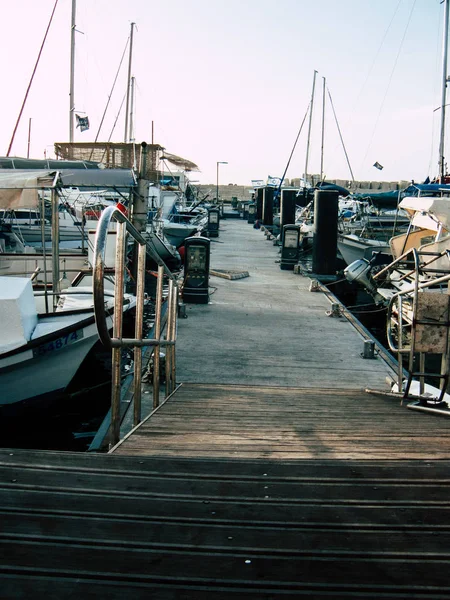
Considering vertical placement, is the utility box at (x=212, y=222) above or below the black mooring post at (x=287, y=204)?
below

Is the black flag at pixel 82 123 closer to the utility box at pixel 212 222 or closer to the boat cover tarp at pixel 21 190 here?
the utility box at pixel 212 222

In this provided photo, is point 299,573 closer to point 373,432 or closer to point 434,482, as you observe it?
point 434,482

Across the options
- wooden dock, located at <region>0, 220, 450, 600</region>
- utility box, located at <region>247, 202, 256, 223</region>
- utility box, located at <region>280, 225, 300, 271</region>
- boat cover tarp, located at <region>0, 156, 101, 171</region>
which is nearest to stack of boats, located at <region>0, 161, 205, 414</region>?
wooden dock, located at <region>0, 220, 450, 600</region>

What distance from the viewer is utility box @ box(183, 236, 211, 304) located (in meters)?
13.4

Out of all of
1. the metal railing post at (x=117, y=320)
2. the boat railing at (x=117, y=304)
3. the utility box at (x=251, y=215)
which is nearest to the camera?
the boat railing at (x=117, y=304)

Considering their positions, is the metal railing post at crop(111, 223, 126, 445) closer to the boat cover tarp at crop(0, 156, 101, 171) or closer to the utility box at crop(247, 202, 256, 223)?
the boat cover tarp at crop(0, 156, 101, 171)

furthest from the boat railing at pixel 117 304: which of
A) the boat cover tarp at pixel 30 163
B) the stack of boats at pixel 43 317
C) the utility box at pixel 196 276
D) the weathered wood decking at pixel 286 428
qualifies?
the boat cover tarp at pixel 30 163

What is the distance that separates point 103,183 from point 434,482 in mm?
10735

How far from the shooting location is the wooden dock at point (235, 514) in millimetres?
2113

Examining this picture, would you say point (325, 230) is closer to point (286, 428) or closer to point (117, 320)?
point (286, 428)

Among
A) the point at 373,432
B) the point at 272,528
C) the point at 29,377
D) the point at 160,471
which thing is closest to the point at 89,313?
the point at 29,377

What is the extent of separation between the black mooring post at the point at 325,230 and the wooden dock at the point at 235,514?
14727 millimetres

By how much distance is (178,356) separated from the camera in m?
9.21

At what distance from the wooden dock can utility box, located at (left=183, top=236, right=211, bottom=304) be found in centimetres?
842
